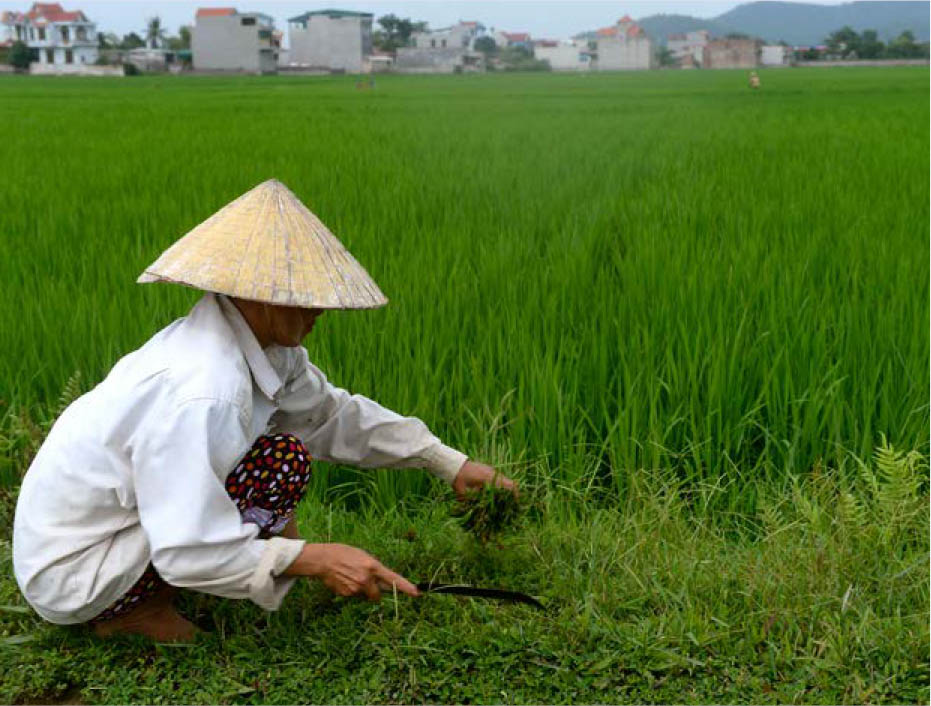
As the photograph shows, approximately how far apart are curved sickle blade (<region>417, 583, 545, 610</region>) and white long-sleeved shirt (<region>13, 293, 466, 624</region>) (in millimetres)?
311

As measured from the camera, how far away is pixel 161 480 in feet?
5.35

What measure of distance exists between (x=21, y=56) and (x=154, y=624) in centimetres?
5377

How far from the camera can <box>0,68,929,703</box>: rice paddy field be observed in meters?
1.83

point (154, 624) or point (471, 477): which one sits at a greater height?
point (471, 477)

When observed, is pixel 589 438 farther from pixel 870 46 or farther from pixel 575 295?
pixel 870 46

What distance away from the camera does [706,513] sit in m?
2.38

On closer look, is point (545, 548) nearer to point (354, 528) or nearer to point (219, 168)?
point (354, 528)

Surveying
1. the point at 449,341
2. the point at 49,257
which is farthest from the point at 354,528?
the point at 49,257

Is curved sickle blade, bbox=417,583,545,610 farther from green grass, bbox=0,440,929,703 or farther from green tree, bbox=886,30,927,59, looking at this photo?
green tree, bbox=886,30,927,59

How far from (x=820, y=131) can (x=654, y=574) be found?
9.08 metres

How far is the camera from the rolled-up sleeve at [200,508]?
1617 millimetres

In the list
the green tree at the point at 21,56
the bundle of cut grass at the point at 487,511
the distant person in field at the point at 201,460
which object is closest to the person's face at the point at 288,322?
the distant person in field at the point at 201,460

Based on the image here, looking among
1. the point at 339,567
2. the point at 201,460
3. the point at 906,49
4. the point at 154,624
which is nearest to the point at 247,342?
the point at 201,460

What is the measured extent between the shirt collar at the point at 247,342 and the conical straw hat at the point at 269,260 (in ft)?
0.27
